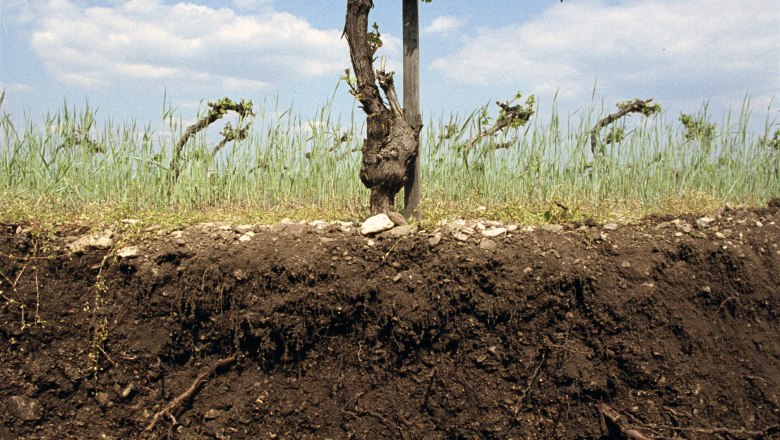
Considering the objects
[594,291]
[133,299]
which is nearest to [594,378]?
[594,291]

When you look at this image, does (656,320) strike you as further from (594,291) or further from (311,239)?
(311,239)

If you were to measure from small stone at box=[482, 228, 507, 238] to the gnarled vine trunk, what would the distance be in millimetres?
533

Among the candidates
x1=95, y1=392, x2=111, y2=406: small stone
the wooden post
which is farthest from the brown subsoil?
the wooden post

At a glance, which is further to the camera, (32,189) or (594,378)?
(32,189)

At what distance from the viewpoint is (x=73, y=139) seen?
385cm

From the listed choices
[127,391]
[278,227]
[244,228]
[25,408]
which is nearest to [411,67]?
[278,227]

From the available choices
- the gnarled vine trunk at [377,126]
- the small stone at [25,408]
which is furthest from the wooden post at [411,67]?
the small stone at [25,408]

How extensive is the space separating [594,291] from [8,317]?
9.66 ft

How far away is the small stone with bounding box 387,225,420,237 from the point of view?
2662 mm

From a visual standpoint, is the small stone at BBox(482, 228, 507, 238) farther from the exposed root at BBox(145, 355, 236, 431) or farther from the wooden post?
the exposed root at BBox(145, 355, 236, 431)

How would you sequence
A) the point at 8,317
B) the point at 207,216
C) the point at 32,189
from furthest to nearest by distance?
the point at 32,189
the point at 207,216
the point at 8,317

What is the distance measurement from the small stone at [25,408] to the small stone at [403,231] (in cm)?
197

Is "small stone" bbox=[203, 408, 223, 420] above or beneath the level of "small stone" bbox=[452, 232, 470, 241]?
beneath

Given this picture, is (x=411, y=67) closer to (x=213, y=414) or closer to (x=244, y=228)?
(x=244, y=228)
